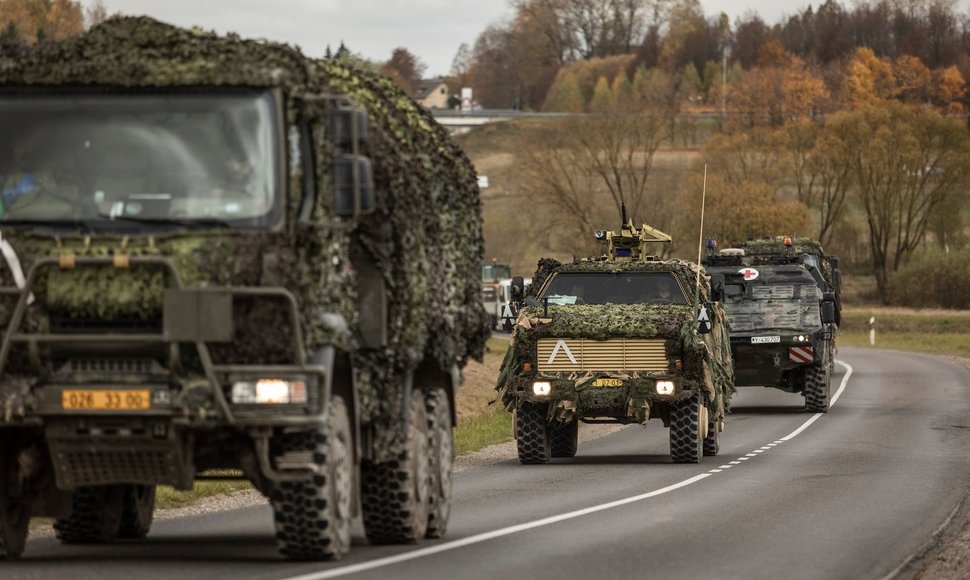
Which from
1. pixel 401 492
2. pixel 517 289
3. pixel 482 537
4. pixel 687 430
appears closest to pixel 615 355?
pixel 687 430

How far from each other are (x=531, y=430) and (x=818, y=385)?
12809 millimetres

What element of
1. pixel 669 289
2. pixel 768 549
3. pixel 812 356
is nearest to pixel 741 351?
pixel 812 356

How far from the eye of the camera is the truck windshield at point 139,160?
480 inches

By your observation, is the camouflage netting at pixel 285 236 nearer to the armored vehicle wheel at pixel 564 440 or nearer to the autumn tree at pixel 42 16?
the armored vehicle wheel at pixel 564 440

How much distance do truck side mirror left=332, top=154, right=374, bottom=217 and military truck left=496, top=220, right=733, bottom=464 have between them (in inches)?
486

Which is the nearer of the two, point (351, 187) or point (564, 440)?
point (351, 187)

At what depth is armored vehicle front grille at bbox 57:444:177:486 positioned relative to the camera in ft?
39.4

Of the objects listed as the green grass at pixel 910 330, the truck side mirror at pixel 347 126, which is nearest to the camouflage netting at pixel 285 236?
the truck side mirror at pixel 347 126

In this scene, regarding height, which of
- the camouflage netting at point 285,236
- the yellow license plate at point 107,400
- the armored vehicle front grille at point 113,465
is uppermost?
the camouflage netting at point 285,236

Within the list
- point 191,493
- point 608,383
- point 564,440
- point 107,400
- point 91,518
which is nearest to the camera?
point 107,400

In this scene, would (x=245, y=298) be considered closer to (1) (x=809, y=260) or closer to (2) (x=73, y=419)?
(2) (x=73, y=419)

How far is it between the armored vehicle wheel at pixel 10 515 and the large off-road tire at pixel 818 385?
24.8 m

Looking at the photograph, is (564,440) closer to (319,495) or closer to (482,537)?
(482,537)

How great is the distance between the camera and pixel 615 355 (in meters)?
24.5
